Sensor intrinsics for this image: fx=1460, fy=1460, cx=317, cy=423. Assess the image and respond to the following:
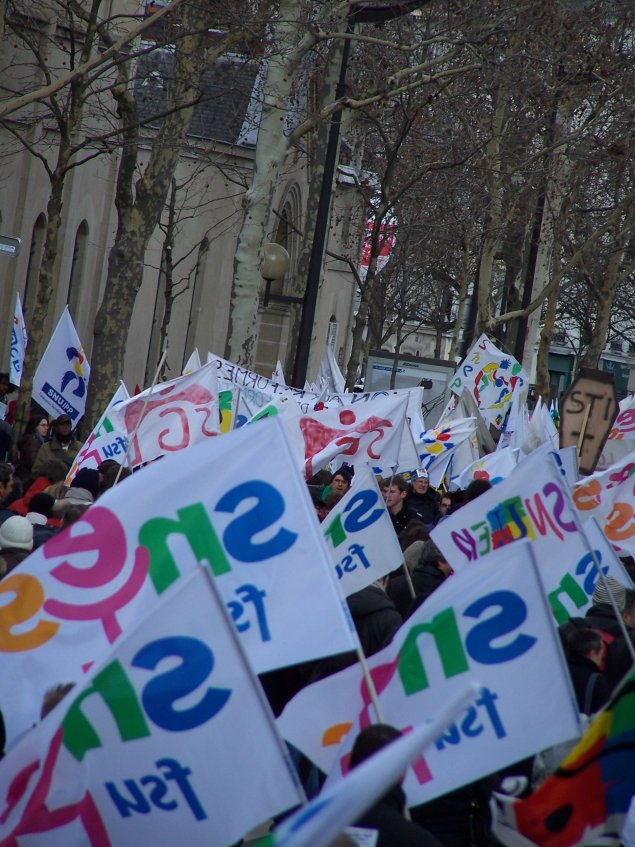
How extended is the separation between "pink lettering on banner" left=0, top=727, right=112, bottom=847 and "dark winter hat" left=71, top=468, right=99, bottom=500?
21.3ft

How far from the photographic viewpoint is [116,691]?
391 cm

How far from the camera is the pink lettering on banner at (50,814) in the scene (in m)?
3.96

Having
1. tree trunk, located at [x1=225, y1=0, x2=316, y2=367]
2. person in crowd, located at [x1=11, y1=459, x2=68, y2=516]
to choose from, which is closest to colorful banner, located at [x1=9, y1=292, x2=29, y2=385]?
tree trunk, located at [x1=225, y1=0, x2=316, y2=367]

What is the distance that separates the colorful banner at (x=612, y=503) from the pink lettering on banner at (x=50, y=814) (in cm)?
583

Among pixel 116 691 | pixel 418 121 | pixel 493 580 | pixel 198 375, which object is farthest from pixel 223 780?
pixel 418 121

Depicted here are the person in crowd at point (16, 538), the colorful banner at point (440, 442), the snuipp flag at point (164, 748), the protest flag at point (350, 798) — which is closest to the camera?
the protest flag at point (350, 798)

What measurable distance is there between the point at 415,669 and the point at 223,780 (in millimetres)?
1022

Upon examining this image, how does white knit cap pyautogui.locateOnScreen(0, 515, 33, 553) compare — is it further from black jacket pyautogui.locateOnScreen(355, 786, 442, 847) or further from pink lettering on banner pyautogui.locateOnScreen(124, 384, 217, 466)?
pink lettering on banner pyautogui.locateOnScreen(124, 384, 217, 466)

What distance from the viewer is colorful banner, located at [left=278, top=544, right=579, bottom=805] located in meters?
4.57

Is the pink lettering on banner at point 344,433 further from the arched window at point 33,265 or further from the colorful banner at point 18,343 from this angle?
the arched window at point 33,265

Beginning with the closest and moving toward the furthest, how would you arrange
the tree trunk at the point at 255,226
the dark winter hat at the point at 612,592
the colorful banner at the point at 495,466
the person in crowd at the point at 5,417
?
1. the dark winter hat at the point at 612,592
2. the colorful banner at the point at 495,466
3. the person in crowd at the point at 5,417
4. the tree trunk at the point at 255,226

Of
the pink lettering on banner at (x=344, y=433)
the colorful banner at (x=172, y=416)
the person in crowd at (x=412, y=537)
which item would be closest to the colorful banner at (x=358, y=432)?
the pink lettering on banner at (x=344, y=433)

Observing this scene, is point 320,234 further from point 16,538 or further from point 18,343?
point 16,538

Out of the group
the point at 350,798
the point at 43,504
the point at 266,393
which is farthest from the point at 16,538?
the point at 266,393
